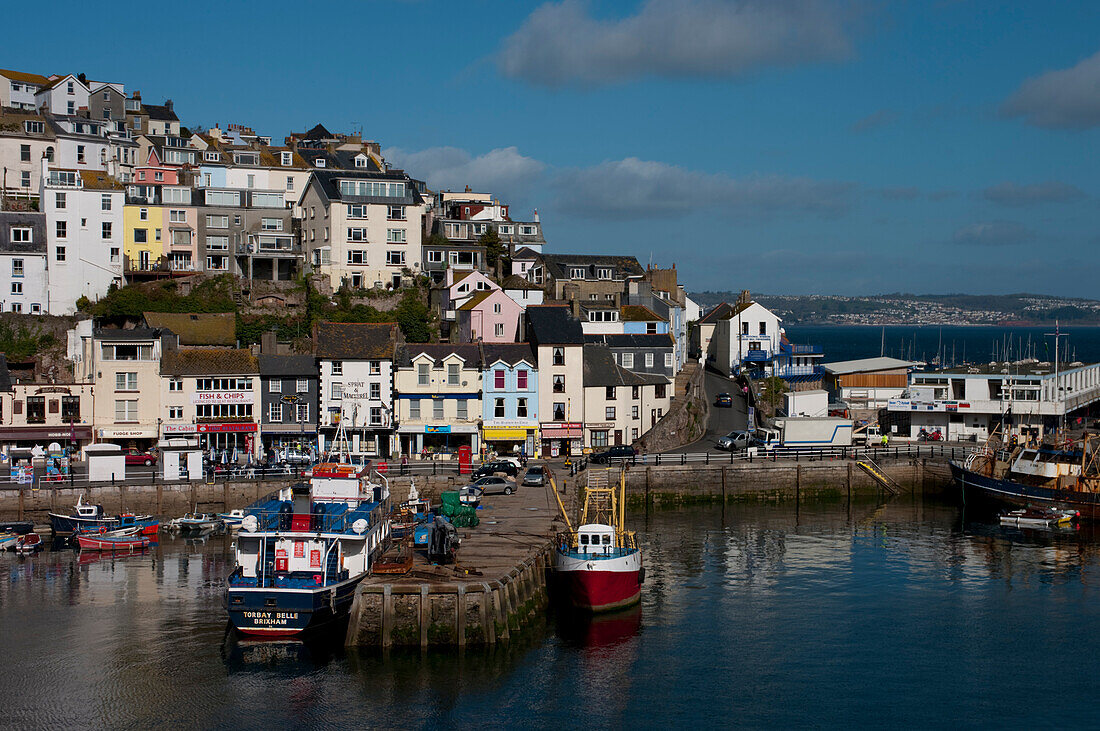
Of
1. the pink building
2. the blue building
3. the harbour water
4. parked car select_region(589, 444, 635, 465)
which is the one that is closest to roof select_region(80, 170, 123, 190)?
the pink building

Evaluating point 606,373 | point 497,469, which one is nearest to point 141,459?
point 497,469

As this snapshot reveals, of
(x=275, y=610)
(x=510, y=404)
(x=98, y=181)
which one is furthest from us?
(x=98, y=181)

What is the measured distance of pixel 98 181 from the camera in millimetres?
93938

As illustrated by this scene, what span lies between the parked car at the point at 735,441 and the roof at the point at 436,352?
1759 centimetres

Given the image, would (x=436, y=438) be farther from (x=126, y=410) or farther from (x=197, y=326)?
(x=126, y=410)

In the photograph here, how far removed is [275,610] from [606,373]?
141 ft

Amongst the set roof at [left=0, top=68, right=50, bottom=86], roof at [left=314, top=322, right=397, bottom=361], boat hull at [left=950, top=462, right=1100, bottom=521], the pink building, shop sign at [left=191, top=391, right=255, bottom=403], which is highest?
roof at [left=0, top=68, right=50, bottom=86]

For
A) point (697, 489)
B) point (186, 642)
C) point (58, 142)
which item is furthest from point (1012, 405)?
Result: point (58, 142)

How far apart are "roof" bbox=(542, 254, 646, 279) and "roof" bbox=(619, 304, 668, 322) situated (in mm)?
13736

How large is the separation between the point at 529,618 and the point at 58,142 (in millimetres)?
75047

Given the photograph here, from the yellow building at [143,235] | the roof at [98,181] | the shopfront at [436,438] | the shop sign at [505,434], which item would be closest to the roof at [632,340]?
the shop sign at [505,434]

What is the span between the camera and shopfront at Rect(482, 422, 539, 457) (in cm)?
7944

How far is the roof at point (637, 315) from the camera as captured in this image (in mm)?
95375

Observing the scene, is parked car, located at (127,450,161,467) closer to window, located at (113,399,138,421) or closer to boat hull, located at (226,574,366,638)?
window, located at (113,399,138,421)
